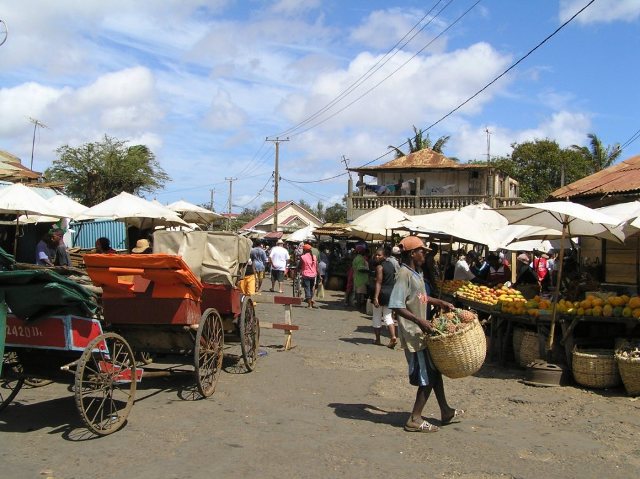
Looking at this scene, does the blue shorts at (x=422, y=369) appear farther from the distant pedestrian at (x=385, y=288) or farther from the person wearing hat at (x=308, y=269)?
the person wearing hat at (x=308, y=269)

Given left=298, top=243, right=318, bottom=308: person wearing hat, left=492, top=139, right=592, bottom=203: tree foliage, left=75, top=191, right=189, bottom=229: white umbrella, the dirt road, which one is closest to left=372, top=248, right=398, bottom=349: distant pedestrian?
the dirt road

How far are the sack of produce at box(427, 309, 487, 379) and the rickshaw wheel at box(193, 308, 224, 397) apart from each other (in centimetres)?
261

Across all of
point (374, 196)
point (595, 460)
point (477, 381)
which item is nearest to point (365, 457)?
point (595, 460)

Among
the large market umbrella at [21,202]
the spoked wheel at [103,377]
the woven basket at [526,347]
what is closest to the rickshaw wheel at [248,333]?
the spoked wheel at [103,377]

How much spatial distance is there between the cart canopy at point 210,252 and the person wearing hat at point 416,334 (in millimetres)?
2867

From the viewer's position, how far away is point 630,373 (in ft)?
25.1

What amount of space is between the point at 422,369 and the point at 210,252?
3.56 m

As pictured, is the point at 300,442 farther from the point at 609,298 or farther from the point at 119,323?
the point at 609,298

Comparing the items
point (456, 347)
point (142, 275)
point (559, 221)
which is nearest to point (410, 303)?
point (456, 347)

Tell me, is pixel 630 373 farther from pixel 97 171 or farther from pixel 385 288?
pixel 97 171

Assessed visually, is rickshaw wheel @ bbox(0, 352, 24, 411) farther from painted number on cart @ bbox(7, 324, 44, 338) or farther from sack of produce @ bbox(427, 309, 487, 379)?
sack of produce @ bbox(427, 309, 487, 379)

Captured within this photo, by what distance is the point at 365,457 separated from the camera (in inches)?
211

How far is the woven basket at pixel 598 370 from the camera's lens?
8.02m

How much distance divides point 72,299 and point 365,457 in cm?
286
